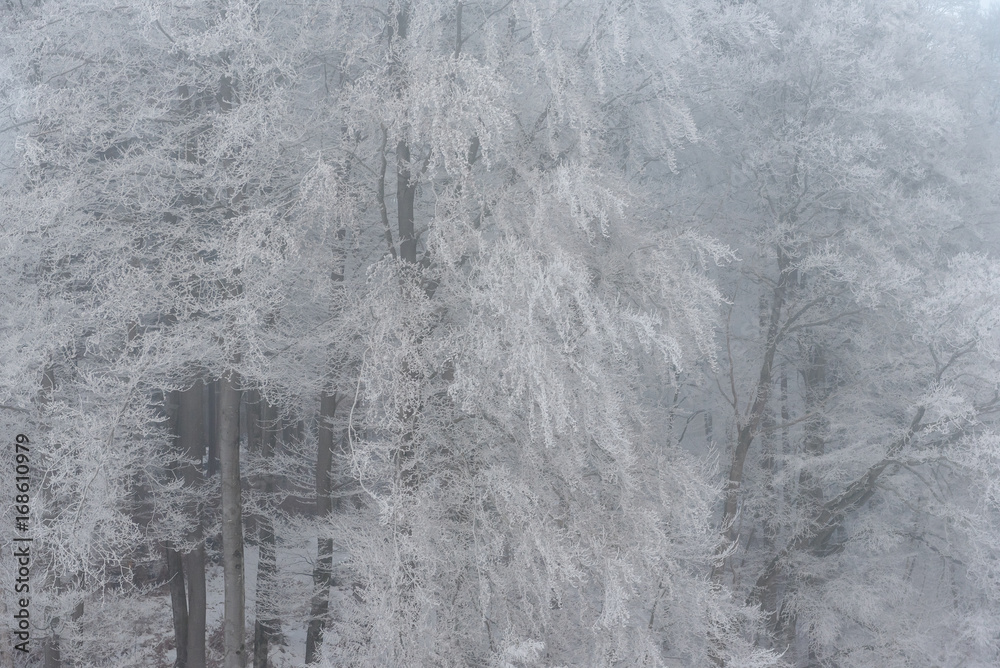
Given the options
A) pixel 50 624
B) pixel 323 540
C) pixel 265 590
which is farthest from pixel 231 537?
pixel 50 624

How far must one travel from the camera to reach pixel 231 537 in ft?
27.9

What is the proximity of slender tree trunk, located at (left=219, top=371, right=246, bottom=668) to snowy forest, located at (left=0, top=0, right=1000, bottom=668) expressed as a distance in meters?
0.03

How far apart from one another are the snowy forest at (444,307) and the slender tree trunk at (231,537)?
3 cm

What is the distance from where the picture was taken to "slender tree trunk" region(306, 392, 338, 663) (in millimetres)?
9852

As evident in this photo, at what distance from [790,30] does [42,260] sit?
9698 millimetres

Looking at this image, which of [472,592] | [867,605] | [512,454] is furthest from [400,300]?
[867,605]

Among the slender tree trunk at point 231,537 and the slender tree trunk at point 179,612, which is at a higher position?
the slender tree trunk at point 231,537

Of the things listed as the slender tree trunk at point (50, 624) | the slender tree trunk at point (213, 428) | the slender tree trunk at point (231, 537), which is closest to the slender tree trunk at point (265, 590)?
the slender tree trunk at point (231, 537)

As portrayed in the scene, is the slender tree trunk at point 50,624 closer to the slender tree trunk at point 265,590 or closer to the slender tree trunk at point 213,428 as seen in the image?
the slender tree trunk at point 265,590

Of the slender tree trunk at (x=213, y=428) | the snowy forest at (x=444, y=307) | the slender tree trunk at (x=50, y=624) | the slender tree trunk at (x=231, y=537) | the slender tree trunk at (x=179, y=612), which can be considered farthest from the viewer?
the slender tree trunk at (x=213, y=428)

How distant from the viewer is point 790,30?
11125 millimetres

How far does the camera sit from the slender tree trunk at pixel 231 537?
843 cm

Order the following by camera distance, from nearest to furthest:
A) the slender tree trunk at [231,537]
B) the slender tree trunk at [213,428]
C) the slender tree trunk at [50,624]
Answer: the slender tree trunk at [50,624]
the slender tree trunk at [231,537]
the slender tree trunk at [213,428]

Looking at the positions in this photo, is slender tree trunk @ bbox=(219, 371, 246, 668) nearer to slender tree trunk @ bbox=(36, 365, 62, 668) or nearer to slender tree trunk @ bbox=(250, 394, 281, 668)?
slender tree trunk @ bbox=(250, 394, 281, 668)
